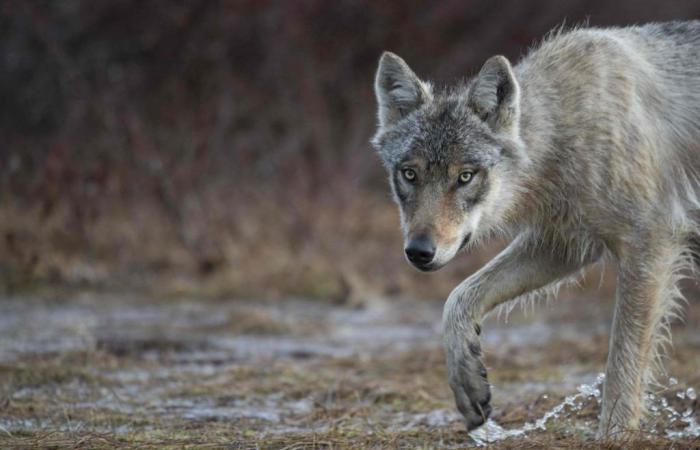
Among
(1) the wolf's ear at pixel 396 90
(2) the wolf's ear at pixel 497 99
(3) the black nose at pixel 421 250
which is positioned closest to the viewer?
(3) the black nose at pixel 421 250

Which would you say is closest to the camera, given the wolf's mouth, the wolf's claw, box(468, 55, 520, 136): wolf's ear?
the wolf's claw

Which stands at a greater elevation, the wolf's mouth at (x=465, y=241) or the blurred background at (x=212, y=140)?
the blurred background at (x=212, y=140)

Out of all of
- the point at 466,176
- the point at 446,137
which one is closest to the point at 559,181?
the point at 466,176

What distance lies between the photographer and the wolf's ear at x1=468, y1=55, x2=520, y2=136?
6.20 meters

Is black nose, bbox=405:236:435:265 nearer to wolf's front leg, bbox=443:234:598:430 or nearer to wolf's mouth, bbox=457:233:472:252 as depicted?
wolf's mouth, bbox=457:233:472:252

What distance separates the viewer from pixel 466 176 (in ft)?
19.8

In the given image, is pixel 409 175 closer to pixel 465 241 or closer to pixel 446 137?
pixel 446 137

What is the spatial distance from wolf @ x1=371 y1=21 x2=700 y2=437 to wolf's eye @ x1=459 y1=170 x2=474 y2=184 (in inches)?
0.4

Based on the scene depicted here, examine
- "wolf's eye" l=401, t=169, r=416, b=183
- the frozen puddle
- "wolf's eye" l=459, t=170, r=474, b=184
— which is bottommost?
the frozen puddle

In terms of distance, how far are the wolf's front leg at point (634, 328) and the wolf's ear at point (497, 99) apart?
90cm

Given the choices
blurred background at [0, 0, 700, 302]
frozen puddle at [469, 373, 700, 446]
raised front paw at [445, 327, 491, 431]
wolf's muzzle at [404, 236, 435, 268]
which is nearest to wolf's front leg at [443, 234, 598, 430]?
raised front paw at [445, 327, 491, 431]

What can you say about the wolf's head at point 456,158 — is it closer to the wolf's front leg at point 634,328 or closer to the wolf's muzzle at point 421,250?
the wolf's muzzle at point 421,250

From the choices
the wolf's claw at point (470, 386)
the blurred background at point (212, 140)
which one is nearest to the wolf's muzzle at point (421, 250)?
the wolf's claw at point (470, 386)

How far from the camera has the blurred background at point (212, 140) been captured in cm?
1209
